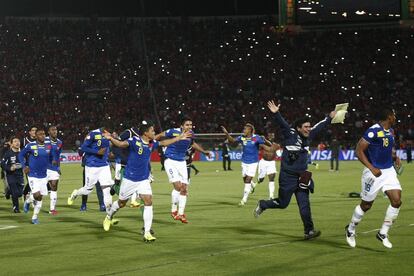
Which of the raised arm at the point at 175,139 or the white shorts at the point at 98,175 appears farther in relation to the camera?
the white shorts at the point at 98,175

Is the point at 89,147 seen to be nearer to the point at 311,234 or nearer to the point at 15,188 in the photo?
the point at 15,188

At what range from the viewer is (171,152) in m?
17.7

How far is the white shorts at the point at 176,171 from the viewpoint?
57.3 ft

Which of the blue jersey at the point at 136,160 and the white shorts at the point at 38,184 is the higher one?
the blue jersey at the point at 136,160

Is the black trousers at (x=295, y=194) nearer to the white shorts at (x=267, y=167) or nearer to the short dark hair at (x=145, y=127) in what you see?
the short dark hair at (x=145, y=127)

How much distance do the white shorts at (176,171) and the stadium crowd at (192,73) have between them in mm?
39817

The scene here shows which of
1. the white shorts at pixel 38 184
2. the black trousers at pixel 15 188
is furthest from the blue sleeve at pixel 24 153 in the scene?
the black trousers at pixel 15 188

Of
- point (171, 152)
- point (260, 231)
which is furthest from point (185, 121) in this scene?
point (260, 231)

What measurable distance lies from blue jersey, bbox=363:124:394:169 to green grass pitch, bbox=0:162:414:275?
1.44 meters

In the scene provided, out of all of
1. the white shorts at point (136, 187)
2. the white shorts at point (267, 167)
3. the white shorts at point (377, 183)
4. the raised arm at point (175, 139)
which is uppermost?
the raised arm at point (175, 139)

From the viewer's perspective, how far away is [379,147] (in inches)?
482

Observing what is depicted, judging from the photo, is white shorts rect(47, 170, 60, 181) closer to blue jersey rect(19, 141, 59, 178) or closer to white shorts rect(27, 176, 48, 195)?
blue jersey rect(19, 141, 59, 178)

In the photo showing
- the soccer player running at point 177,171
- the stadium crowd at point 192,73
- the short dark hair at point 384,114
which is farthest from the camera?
the stadium crowd at point 192,73

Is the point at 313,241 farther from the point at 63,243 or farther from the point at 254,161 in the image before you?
the point at 254,161
